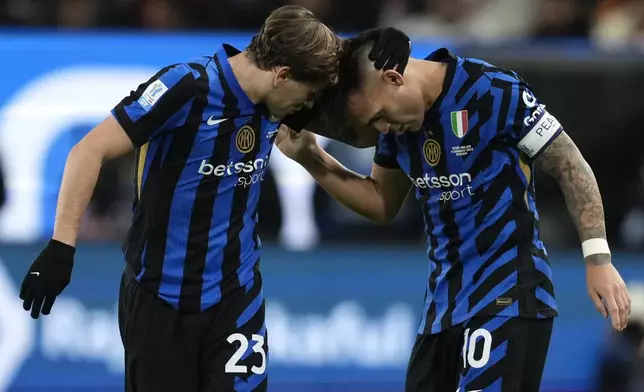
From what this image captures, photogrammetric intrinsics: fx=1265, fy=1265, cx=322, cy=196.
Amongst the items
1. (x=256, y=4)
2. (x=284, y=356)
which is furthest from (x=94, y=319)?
(x=256, y=4)

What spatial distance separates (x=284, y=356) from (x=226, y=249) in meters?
4.14

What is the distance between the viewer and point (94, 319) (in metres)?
8.62

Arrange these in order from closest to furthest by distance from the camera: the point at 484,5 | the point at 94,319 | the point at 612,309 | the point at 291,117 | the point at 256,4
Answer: the point at 612,309, the point at 291,117, the point at 94,319, the point at 256,4, the point at 484,5

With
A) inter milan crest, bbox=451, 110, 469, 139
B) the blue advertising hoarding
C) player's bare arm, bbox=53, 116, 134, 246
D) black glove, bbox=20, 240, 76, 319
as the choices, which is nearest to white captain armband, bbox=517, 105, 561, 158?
inter milan crest, bbox=451, 110, 469, 139

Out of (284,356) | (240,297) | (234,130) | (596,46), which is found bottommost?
(284,356)

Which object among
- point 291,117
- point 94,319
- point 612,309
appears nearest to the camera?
point 612,309

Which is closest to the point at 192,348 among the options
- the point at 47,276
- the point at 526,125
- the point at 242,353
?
the point at 242,353

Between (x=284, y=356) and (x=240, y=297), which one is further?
(x=284, y=356)

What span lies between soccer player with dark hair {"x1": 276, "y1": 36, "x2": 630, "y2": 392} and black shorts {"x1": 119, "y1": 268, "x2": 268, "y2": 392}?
705 mm

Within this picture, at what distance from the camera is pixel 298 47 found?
454 centimetres

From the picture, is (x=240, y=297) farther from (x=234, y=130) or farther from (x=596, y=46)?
(x=596, y=46)

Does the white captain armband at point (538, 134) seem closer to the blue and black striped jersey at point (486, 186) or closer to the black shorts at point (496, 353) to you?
Result: the blue and black striped jersey at point (486, 186)

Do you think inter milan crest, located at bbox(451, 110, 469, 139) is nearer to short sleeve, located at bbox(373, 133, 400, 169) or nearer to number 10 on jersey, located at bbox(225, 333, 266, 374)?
short sleeve, located at bbox(373, 133, 400, 169)

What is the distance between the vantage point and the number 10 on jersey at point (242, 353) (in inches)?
184
